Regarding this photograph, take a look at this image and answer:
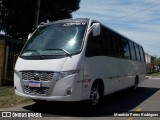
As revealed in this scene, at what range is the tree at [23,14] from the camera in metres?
29.8

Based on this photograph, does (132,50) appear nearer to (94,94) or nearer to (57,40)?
(94,94)

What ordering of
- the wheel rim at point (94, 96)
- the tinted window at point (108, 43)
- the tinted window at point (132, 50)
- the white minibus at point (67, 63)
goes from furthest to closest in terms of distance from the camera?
the tinted window at point (132, 50) < the tinted window at point (108, 43) < the wheel rim at point (94, 96) < the white minibus at point (67, 63)

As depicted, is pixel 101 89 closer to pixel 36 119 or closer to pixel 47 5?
pixel 36 119

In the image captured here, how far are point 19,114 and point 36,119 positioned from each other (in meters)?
0.70

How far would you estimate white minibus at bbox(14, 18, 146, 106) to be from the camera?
350 inches

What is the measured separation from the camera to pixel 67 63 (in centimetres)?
895

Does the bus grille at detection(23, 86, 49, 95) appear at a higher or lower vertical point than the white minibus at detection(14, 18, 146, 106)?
lower

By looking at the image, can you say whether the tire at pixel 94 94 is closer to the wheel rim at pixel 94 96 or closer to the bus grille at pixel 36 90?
the wheel rim at pixel 94 96

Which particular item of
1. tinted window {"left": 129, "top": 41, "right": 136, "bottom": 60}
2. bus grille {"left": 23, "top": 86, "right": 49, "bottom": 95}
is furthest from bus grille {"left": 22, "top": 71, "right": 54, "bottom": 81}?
tinted window {"left": 129, "top": 41, "right": 136, "bottom": 60}

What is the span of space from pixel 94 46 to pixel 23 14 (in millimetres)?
21395

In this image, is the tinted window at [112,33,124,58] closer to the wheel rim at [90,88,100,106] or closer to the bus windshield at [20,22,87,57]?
the bus windshield at [20,22,87,57]

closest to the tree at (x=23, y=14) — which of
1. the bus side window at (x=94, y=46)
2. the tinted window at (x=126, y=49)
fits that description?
the tinted window at (x=126, y=49)

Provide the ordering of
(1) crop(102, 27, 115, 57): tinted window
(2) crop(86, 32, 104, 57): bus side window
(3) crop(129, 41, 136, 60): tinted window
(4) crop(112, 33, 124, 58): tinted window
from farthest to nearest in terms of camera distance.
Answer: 1. (3) crop(129, 41, 136, 60): tinted window
2. (4) crop(112, 33, 124, 58): tinted window
3. (1) crop(102, 27, 115, 57): tinted window
4. (2) crop(86, 32, 104, 57): bus side window

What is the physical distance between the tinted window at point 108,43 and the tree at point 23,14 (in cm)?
1885
